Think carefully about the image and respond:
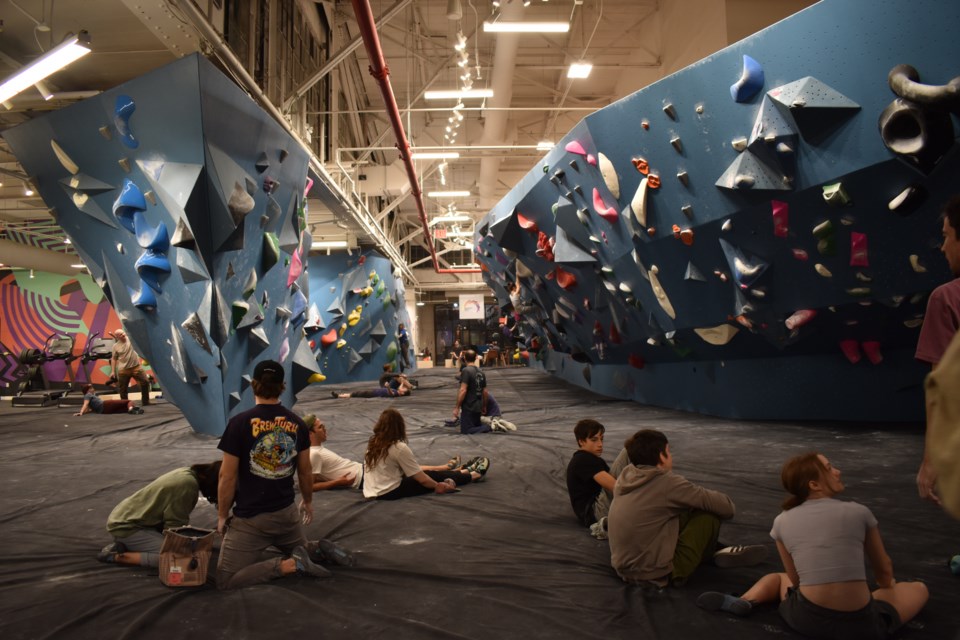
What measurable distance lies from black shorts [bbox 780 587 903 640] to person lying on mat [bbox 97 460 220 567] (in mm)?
2527

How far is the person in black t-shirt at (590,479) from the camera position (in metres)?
3.43

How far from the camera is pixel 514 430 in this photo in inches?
291

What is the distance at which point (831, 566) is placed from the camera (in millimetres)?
2062

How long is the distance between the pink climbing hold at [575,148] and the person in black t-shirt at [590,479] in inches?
171

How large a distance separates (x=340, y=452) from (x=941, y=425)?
20.3 feet

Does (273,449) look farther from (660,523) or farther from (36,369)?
(36,369)

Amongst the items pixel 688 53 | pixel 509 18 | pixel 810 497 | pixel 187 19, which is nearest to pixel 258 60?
pixel 187 19

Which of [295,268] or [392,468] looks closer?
[392,468]

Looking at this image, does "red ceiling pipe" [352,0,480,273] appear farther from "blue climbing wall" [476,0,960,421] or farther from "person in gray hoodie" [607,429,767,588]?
"person in gray hoodie" [607,429,767,588]

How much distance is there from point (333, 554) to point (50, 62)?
4477 millimetres

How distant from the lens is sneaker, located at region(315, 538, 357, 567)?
3037 mm

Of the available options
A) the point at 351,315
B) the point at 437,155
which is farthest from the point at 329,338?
the point at 437,155

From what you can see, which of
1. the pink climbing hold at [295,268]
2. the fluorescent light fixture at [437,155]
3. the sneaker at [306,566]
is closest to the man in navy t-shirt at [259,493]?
the sneaker at [306,566]

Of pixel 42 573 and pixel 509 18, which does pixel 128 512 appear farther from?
pixel 509 18
